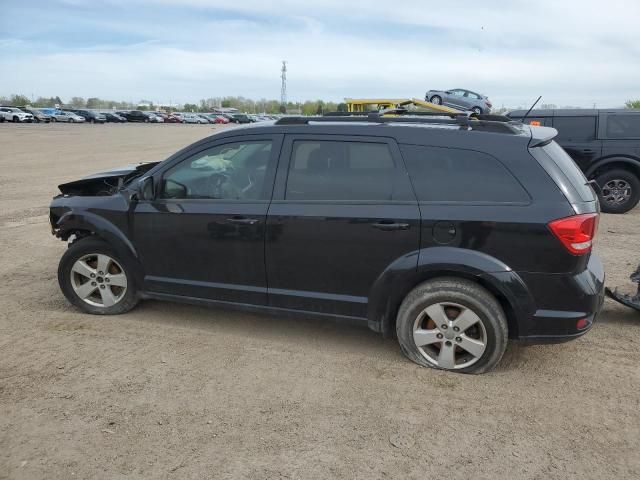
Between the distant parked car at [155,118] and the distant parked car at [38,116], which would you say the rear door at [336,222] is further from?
the distant parked car at [155,118]

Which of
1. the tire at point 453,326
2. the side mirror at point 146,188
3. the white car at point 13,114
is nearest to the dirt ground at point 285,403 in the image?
the tire at point 453,326

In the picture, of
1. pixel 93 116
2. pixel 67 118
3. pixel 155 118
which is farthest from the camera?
pixel 155 118

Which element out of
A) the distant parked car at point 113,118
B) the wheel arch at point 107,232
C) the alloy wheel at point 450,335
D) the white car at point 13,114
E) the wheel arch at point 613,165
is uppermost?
the distant parked car at point 113,118

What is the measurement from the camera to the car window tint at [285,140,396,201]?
356cm

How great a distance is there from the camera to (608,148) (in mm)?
9258

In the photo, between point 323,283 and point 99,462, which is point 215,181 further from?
point 99,462

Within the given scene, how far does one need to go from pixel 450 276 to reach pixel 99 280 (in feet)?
9.90

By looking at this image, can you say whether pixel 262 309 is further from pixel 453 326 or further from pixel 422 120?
pixel 422 120

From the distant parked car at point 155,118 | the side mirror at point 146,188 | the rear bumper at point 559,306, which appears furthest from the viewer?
the distant parked car at point 155,118

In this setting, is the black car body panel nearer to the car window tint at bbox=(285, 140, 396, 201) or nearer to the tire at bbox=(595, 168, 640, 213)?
the car window tint at bbox=(285, 140, 396, 201)

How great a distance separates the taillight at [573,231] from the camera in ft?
10.3

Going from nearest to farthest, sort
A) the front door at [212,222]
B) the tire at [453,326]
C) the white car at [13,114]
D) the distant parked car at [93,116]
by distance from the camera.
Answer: the tire at [453,326] → the front door at [212,222] → the white car at [13,114] → the distant parked car at [93,116]

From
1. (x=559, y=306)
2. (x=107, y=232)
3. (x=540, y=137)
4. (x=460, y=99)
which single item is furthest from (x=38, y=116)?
(x=559, y=306)

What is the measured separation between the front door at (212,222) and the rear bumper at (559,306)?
6.28 ft
